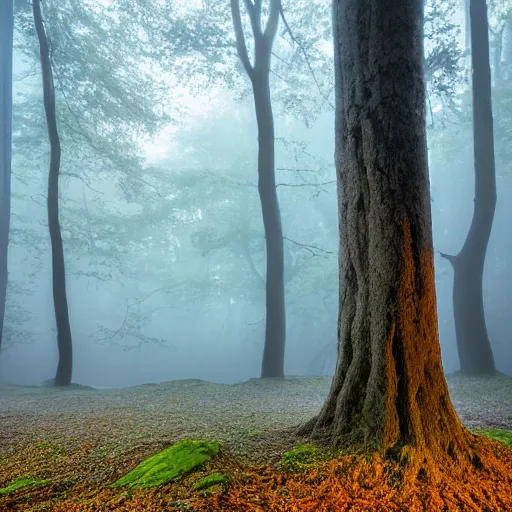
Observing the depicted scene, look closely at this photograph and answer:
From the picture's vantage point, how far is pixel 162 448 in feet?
7.41

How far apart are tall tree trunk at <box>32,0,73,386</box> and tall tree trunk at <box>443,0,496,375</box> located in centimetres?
912

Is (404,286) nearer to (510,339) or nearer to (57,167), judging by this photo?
(57,167)

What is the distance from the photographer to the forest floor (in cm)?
153

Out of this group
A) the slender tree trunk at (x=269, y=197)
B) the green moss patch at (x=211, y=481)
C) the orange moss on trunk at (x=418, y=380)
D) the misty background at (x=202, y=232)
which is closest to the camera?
the green moss patch at (x=211, y=481)

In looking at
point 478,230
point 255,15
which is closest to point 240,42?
point 255,15

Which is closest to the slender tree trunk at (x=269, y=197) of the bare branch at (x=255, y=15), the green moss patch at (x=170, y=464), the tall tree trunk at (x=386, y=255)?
the bare branch at (x=255, y=15)

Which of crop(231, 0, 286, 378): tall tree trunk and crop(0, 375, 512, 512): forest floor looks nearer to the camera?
crop(0, 375, 512, 512): forest floor

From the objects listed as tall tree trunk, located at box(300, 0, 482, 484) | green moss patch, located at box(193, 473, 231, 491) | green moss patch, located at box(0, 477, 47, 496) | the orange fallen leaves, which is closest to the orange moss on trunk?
tall tree trunk, located at box(300, 0, 482, 484)

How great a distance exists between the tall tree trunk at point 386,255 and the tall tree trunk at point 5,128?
891 centimetres

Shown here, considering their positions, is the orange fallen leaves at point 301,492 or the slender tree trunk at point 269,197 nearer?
the orange fallen leaves at point 301,492

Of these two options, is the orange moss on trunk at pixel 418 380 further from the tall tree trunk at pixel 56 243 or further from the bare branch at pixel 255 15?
the bare branch at pixel 255 15

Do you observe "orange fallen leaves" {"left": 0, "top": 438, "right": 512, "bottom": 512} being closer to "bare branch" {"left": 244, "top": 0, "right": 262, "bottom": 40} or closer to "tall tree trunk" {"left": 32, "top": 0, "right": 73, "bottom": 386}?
"tall tree trunk" {"left": 32, "top": 0, "right": 73, "bottom": 386}

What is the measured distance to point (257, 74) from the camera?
949 centimetres

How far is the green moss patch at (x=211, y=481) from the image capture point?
1632 mm
